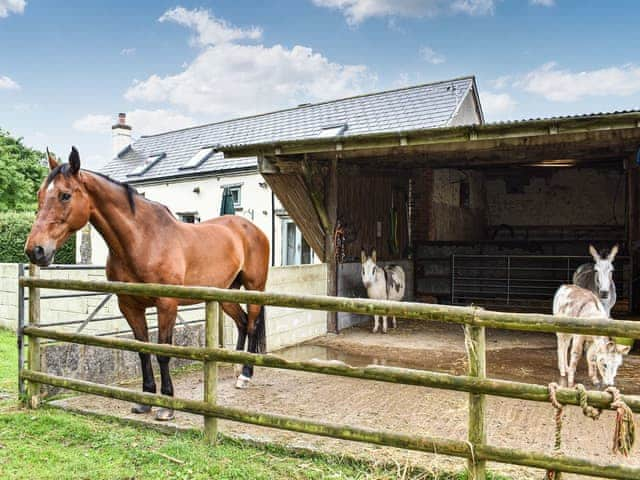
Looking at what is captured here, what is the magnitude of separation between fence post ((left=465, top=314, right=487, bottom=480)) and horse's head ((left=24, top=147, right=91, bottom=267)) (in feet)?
8.49

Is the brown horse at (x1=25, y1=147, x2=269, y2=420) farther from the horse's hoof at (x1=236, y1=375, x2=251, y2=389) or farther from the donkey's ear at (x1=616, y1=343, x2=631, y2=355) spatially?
the donkey's ear at (x1=616, y1=343, x2=631, y2=355)

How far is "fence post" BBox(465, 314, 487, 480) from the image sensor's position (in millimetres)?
2234

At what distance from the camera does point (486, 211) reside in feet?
45.8

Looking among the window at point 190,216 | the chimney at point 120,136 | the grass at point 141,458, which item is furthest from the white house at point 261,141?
the grass at point 141,458

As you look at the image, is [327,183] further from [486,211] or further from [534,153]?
[486,211]

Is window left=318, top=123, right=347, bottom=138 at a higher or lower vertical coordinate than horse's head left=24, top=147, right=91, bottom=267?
higher

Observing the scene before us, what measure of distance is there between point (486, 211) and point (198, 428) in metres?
12.4

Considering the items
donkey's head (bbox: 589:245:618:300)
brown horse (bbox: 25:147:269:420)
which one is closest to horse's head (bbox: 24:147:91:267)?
brown horse (bbox: 25:147:269:420)

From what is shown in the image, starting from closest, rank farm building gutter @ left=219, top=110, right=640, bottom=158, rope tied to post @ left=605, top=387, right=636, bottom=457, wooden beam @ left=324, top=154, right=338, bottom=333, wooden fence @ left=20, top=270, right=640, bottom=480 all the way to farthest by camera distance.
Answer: rope tied to post @ left=605, top=387, right=636, bottom=457
wooden fence @ left=20, top=270, right=640, bottom=480
farm building gutter @ left=219, top=110, right=640, bottom=158
wooden beam @ left=324, top=154, right=338, bottom=333

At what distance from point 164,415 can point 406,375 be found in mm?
1822

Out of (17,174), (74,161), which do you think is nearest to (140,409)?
(74,161)

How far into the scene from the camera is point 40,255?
3.01 meters

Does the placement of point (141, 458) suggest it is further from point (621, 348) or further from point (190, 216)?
point (190, 216)

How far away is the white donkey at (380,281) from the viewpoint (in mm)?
7805
